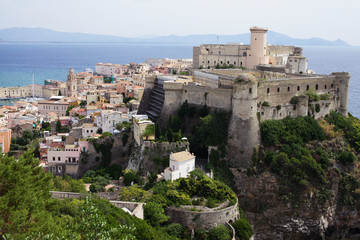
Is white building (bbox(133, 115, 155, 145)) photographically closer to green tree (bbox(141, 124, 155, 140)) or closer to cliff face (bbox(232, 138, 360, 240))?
green tree (bbox(141, 124, 155, 140))

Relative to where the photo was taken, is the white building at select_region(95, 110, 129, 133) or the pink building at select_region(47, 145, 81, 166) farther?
the white building at select_region(95, 110, 129, 133)

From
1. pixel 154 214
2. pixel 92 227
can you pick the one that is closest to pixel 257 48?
pixel 154 214

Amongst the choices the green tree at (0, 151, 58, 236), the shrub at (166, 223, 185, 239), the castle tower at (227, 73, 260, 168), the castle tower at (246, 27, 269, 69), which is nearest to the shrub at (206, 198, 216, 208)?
the shrub at (166, 223, 185, 239)

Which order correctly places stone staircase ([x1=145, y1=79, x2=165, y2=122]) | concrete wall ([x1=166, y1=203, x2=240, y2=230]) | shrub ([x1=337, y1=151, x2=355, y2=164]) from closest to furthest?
concrete wall ([x1=166, y1=203, x2=240, y2=230])
shrub ([x1=337, y1=151, x2=355, y2=164])
stone staircase ([x1=145, y1=79, x2=165, y2=122])

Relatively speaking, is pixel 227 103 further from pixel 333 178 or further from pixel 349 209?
pixel 349 209

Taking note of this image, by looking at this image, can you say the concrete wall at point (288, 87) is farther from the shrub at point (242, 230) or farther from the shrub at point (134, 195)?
the shrub at point (134, 195)

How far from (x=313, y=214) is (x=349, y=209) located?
3.53 metres

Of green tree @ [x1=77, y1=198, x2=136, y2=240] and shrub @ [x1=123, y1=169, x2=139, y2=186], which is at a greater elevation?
green tree @ [x1=77, y1=198, x2=136, y2=240]

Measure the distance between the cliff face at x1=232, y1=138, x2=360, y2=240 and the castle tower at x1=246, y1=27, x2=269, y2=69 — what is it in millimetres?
18371

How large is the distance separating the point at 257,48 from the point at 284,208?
21133 millimetres

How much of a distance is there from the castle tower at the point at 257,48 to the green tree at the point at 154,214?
88.8 feet

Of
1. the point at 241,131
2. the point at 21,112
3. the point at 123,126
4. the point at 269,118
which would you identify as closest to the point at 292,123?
the point at 269,118

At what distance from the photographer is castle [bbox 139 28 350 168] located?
33562 mm

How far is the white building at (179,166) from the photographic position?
29984 millimetres
